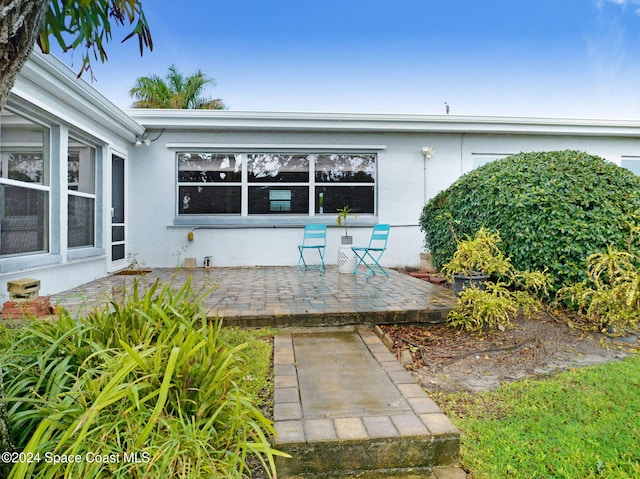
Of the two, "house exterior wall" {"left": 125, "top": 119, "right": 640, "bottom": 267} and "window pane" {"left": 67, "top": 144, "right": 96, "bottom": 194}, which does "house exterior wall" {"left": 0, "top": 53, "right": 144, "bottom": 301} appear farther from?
"house exterior wall" {"left": 125, "top": 119, "right": 640, "bottom": 267}

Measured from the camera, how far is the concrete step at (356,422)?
63.4 inches

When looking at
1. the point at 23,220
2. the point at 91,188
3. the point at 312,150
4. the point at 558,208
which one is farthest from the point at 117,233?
the point at 558,208

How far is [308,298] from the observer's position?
4.16 metres

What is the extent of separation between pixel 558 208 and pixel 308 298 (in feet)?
9.20

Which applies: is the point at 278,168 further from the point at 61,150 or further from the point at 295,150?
the point at 61,150

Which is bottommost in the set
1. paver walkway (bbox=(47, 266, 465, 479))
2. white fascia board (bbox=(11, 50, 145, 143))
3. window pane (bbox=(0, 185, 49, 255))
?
paver walkway (bbox=(47, 266, 465, 479))

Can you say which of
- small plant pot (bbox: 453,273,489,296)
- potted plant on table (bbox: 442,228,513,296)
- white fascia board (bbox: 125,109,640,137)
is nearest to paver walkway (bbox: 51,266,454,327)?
small plant pot (bbox: 453,273,489,296)

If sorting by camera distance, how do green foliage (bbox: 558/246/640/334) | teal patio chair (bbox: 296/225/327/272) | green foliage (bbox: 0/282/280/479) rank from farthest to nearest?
teal patio chair (bbox: 296/225/327/272) < green foliage (bbox: 558/246/640/334) < green foliage (bbox: 0/282/280/479)

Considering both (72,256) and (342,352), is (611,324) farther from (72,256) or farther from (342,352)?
(72,256)

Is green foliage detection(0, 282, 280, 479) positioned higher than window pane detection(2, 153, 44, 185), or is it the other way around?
window pane detection(2, 153, 44, 185)

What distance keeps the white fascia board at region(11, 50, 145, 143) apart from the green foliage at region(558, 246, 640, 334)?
5.89 m

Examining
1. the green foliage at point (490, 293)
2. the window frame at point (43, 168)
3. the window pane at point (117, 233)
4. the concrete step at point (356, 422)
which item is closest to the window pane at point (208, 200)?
the window pane at point (117, 233)

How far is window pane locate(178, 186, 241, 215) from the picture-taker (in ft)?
25.4

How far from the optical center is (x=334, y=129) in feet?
24.8
